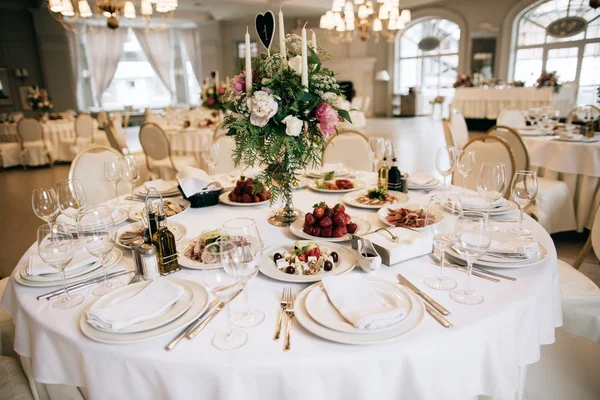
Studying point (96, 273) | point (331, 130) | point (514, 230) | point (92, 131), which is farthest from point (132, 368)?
point (92, 131)

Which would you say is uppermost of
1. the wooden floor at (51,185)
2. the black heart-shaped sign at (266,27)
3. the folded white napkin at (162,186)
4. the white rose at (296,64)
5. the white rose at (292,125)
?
the black heart-shaped sign at (266,27)

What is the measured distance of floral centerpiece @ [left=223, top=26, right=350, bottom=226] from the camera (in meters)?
1.55

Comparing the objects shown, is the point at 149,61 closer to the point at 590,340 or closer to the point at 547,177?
the point at 547,177

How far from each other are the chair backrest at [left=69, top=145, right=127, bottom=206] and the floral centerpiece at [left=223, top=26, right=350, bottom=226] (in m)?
1.58

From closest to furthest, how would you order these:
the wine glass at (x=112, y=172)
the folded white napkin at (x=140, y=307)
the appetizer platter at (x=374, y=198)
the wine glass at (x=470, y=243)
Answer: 1. the folded white napkin at (x=140, y=307)
2. the wine glass at (x=470, y=243)
3. the appetizer platter at (x=374, y=198)
4. the wine glass at (x=112, y=172)

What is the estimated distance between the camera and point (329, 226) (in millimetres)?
1611

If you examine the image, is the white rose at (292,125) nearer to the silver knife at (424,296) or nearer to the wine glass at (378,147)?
the silver knife at (424,296)

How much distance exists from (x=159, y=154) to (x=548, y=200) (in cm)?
431

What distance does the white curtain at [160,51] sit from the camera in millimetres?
15047

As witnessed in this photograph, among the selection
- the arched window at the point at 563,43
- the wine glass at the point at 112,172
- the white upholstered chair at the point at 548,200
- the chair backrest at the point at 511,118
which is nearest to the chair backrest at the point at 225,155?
the wine glass at the point at 112,172

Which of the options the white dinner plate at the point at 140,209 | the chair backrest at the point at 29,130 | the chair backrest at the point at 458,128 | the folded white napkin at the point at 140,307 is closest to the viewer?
the folded white napkin at the point at 140,307

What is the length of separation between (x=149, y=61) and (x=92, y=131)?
8.24m

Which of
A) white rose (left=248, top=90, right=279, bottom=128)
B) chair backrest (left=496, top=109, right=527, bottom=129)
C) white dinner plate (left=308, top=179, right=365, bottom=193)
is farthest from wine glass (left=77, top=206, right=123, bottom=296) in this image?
chair backrest (left=496, top=109, right=527, bottom=129)

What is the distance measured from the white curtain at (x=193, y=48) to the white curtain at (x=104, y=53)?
2.19 m
